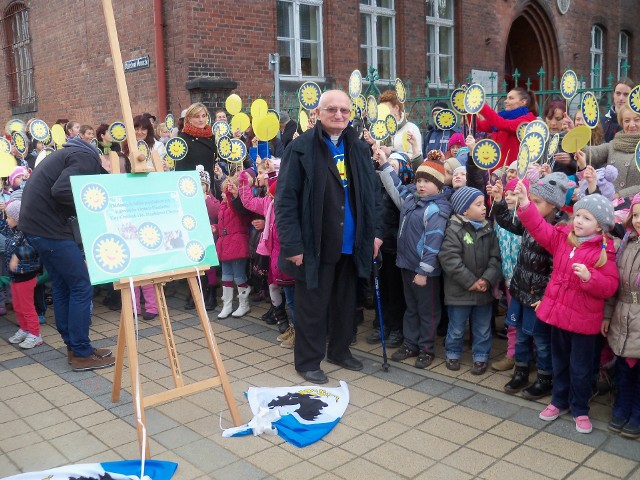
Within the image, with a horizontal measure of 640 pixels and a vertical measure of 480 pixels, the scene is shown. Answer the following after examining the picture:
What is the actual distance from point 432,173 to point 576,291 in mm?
1532

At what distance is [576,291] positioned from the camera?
371cm

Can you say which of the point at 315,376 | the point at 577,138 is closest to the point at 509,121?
the point at 577,138

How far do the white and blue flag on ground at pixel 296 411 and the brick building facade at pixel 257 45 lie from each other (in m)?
7.28

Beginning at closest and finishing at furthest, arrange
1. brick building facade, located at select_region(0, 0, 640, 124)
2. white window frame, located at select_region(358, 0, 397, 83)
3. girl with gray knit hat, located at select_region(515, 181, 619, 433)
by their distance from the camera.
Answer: girl with gray knit hat, located at select_region(515, 181, 619, 433), brick building facade, located at select_region(0, 0, 640, 124), white window frame, located at select_region(358, 0, 397, 83)

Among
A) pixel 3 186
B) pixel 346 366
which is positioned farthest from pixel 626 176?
pixel 3 186

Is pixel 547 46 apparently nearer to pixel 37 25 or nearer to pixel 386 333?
pixel 37 25

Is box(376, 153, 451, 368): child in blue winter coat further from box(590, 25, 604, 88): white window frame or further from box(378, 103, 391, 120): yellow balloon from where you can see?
box(590, 25, 604, 88): white window frame

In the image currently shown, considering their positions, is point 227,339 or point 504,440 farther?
point 227,339

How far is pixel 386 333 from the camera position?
5543 mm

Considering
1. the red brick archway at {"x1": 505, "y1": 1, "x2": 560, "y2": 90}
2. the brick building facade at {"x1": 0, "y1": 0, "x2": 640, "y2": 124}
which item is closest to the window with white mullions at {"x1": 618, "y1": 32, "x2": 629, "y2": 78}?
the brick building facade at {"x1": 0, "y1": 0, "x2": 640, "y2": 124}

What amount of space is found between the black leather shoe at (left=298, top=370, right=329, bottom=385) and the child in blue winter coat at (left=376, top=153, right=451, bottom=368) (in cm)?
72

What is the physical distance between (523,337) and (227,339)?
8.73 feet

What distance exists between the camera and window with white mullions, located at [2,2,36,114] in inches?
601

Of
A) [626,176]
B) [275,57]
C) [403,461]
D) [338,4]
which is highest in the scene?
[338,4]
